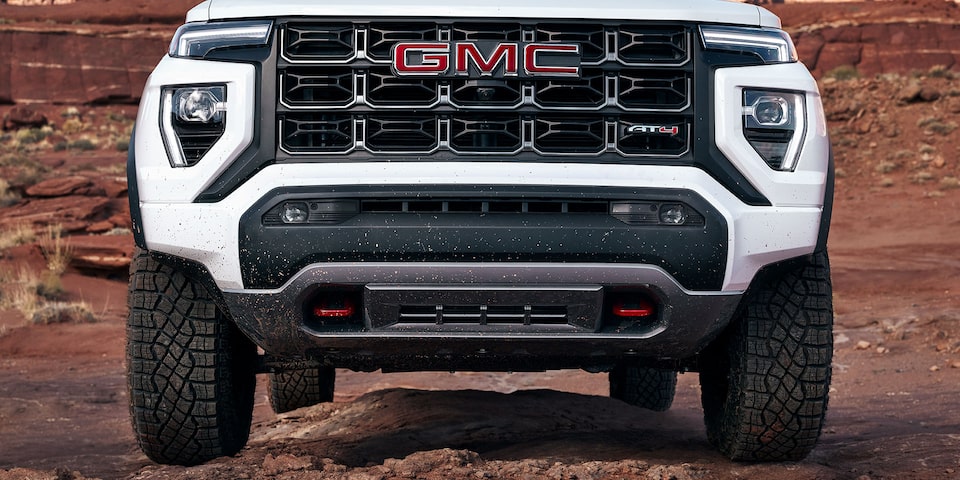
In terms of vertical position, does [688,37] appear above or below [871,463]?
above

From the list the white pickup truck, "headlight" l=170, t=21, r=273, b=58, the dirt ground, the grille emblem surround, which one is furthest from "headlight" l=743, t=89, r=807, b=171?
"headlight" l=170, t=21, r=273, b=58

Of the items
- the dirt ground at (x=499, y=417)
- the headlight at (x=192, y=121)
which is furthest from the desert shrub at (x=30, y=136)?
the headlight at (x=192, y=121)

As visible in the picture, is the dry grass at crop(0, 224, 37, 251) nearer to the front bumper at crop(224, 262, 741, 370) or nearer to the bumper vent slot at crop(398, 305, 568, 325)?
the front bumper at crop(224, 262, 741, 370)

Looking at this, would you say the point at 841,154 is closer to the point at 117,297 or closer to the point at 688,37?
the point at 117,297

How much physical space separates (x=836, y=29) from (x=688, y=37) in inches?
2098

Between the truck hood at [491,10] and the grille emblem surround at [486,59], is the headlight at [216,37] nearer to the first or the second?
the truck hood at [491,10]

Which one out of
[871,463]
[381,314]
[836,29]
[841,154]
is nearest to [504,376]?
[871,463]

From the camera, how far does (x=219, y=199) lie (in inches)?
151

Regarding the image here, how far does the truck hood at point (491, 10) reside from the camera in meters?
3.85

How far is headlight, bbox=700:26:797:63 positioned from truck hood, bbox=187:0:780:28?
45 millimetres

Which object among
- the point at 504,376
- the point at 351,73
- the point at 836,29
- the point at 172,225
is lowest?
the point at 504,376

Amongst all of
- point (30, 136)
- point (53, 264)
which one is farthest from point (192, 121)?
point (30, 136)

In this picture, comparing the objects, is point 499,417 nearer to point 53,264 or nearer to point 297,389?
point 297,389

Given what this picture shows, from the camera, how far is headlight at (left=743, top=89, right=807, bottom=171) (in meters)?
3.91
